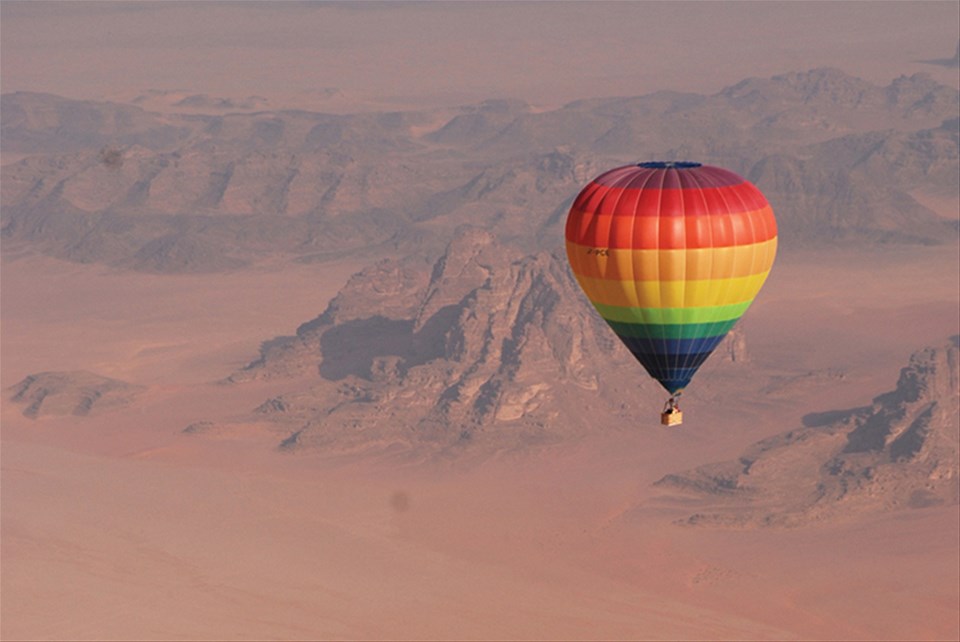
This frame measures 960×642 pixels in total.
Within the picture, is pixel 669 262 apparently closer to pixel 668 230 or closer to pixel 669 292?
pixel 668 230

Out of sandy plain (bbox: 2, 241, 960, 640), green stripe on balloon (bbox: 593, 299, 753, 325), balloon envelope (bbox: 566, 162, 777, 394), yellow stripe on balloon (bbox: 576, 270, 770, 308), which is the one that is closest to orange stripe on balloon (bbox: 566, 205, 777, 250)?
balloon envelope (bbox: 566, 162, 777, 394)

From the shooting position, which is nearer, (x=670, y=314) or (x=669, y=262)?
(x=669, y=262)

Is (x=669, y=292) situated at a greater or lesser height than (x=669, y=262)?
lesser

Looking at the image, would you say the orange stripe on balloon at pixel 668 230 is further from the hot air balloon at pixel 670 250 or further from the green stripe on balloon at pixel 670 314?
the green stripe on balloon at pixel 670 314

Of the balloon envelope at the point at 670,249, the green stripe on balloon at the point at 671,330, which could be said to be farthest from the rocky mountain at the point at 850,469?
the balloon envelope at the point at 670,249

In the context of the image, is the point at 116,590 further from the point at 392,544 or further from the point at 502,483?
the point at 502,483

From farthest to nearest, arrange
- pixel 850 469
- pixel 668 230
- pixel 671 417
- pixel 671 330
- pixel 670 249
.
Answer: pixel 850 469, pixel 671 330, pixel 670 249, pixel 668 230, pixel 671 417

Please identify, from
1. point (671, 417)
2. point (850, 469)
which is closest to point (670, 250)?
point (671, 417)

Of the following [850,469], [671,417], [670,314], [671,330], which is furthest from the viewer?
[850,469]
